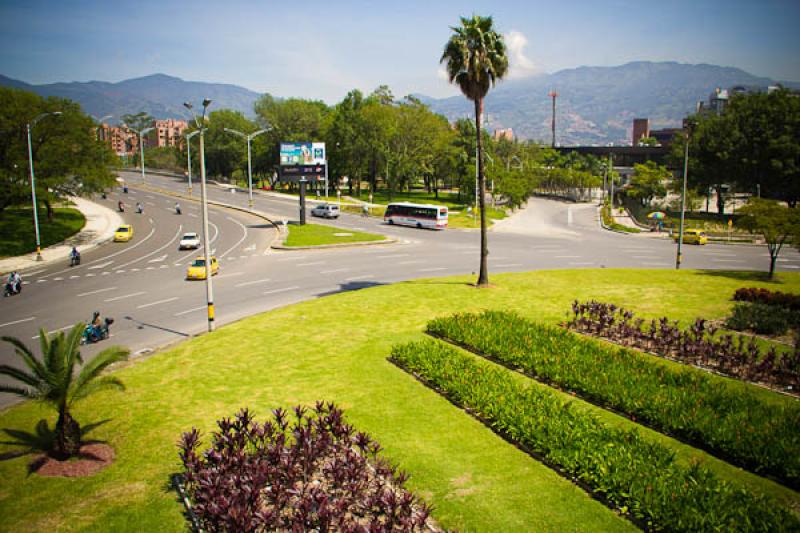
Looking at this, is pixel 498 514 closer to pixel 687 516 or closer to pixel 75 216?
pixel 687 516

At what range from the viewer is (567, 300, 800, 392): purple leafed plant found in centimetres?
1780

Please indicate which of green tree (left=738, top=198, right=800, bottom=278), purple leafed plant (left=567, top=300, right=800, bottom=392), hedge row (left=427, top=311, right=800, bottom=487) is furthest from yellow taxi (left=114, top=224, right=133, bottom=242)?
green tree (left=738, top=198, right=800, bottom=278)

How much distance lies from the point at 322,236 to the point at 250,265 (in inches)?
537

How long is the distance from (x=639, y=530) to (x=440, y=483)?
4.17m

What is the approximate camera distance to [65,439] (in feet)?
45.1

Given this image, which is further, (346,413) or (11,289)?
(11,289)

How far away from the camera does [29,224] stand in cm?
5878

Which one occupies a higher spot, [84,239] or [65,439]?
[84,239]

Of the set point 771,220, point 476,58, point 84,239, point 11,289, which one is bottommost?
point 11,289

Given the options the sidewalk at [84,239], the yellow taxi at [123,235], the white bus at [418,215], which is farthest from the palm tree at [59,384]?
the white bus at [418,215]

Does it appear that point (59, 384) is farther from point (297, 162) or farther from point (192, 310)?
point (297, 162)

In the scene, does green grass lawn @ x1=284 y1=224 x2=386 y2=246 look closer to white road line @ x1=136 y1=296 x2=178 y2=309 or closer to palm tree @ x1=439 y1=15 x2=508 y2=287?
white road line @ x1=136 y1=296 x2=178 y2=309

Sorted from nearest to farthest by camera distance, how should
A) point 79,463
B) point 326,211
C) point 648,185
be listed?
point 79,463, point 326,211, point 648,185

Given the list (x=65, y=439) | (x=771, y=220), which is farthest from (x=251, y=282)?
(x=771, y=220)
